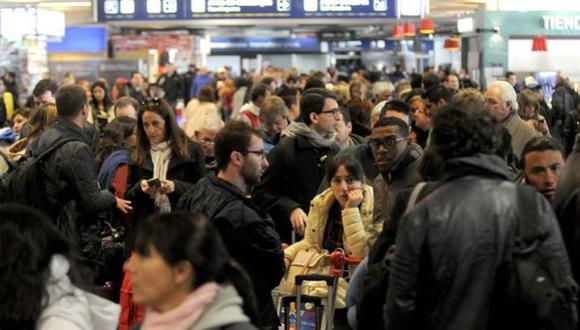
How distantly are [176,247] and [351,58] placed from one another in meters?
41.5

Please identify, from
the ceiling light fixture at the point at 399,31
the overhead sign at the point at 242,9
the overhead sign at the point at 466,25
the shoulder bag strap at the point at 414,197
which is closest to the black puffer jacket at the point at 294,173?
the shoulder bag strap at the point at 414,197

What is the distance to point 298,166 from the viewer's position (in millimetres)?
8094

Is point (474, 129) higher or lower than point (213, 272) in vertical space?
higher

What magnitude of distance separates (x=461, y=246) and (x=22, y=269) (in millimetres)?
1481

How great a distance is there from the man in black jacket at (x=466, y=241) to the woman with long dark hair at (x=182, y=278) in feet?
2.95

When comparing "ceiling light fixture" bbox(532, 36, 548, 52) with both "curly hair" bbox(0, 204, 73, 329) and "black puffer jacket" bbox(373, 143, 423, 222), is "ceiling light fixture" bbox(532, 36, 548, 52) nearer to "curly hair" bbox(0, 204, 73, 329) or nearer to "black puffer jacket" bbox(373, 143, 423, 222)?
"black puffer jacket" bbox(373, 143, 423, 222)

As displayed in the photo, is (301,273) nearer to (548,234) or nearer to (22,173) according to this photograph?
(22,173)

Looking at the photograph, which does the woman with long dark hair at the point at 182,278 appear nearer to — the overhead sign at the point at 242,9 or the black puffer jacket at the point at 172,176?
the black puffer jacket at the point at 172,176

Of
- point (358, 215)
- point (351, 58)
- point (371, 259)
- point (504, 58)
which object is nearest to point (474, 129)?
point (371, 259)

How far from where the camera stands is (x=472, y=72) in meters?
23.5

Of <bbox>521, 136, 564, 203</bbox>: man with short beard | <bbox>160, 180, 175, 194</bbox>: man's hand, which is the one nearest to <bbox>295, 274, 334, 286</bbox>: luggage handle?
<bbox>160, 180, 175, 194</bbox>: man's hand

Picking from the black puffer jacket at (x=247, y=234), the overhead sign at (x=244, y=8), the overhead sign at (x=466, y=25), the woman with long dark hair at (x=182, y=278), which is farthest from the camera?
the overhead sign at (x=466, y=25)

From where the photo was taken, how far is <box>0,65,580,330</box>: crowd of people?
391 centimetres

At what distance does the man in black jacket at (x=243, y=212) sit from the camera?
5.58 m
